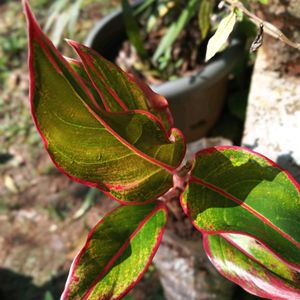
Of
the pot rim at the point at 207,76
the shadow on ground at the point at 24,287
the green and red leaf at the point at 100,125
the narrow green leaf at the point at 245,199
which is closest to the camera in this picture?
the green and red leaf at the point at 100,125

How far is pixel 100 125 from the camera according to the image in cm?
56

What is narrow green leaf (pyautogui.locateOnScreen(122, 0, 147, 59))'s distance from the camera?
120 cm

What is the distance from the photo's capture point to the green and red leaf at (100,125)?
0.49 metres

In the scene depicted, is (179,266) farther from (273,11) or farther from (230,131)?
(273,11)

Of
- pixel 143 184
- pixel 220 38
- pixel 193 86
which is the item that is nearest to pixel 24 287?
pixel 193 86

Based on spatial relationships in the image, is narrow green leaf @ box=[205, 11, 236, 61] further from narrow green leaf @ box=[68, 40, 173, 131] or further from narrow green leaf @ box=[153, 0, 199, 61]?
narrow green leaf @ box=[153, 0, 199, 61]

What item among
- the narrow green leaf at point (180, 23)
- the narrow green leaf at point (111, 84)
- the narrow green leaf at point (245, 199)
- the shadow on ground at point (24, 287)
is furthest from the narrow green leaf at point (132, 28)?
the shadow on ground at point (24, 287)

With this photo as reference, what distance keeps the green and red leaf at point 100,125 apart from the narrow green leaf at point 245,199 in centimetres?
5

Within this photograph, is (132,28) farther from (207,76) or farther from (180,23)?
(207,76)

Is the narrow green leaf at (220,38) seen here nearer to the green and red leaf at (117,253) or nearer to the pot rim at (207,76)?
the green and red leaf at (117,253)

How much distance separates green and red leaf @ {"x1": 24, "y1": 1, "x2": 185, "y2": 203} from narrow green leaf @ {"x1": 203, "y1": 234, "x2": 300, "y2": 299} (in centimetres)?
14

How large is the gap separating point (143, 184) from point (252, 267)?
0.22m

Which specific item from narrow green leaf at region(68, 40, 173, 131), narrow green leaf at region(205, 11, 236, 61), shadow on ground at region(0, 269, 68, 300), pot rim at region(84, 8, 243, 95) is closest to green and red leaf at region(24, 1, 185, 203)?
narrow green leaf at region(68, 40, 173, 131)

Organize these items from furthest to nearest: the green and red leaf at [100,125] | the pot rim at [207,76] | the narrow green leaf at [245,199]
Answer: the pot rim at [207,76]
the narrow green leaf at [245,199]
the green and red leaf at [100,125]
